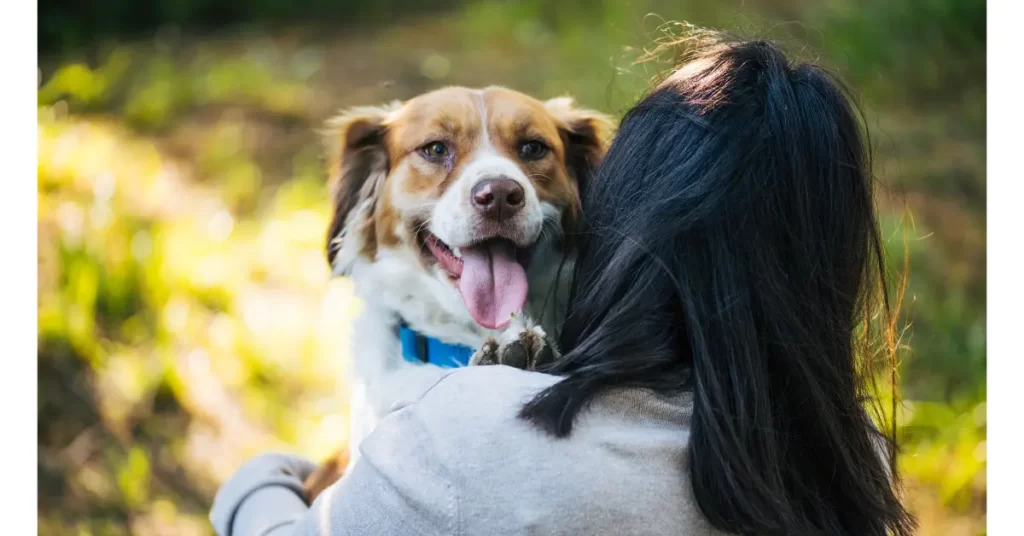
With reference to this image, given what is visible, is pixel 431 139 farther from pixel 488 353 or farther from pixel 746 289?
pixel 746 289

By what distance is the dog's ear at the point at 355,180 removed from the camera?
2.38m

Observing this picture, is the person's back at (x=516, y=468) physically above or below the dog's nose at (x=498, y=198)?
below


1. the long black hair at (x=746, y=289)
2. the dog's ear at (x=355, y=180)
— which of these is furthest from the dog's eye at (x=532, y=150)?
the long black hair at (x=746, y=289)

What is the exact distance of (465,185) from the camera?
209 cm

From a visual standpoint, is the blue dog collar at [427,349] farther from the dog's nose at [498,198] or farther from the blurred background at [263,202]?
the blurred background at [263,202]

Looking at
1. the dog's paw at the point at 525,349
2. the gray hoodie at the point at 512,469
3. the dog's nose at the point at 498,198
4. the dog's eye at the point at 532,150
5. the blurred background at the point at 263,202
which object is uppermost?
the dog's eye at the point at 532,150

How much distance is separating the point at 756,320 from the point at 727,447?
200 mm

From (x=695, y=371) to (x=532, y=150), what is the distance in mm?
1088

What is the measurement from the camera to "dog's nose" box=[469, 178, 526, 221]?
78.0 inches

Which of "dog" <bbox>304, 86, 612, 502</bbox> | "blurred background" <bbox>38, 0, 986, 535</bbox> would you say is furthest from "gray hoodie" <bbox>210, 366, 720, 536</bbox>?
"blurred background" <bbox>38, 0, 986, 535</bbox>
